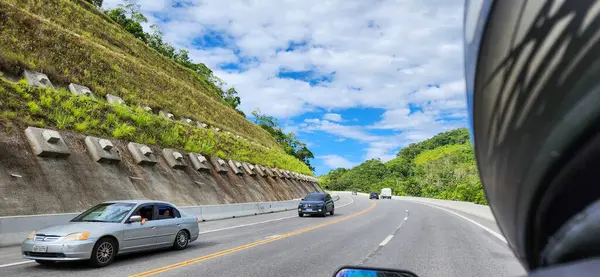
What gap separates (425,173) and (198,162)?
7570cm

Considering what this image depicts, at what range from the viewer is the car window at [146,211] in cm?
1118

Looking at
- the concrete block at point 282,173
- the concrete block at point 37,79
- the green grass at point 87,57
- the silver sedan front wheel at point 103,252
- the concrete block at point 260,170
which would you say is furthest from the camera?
the concrete block at point 282,173

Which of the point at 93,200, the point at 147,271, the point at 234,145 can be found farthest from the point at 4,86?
the point at 234,145

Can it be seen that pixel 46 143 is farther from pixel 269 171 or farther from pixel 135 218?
pixel 269 171

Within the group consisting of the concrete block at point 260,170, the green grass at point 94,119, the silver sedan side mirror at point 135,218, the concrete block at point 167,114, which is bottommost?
the silver sedan side mirror at point 135,218

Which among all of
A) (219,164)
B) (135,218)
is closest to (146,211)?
(135,218)

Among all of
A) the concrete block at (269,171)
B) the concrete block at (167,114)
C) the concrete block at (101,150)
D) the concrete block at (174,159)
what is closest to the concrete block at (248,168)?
the concrete block at (269,171)

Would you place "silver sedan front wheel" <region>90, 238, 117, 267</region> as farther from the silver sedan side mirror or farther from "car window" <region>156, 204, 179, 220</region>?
"car window" <region>156, 204, 179, 220</region>

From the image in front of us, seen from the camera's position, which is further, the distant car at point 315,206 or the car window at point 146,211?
the distant car at point 315,206

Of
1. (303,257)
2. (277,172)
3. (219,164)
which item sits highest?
(277,172)

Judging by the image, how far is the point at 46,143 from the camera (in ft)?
65.4

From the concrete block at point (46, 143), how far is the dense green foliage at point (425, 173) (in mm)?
37104

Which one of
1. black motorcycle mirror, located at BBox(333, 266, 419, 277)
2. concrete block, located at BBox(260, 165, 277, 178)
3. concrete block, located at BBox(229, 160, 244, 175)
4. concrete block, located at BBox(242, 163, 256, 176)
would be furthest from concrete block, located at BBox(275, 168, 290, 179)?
black motorcycle mirror, located at BBox(333, 266, 419, 277)

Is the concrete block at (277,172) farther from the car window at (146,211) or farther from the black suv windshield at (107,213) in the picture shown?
the black suv windshield at (107,213)
